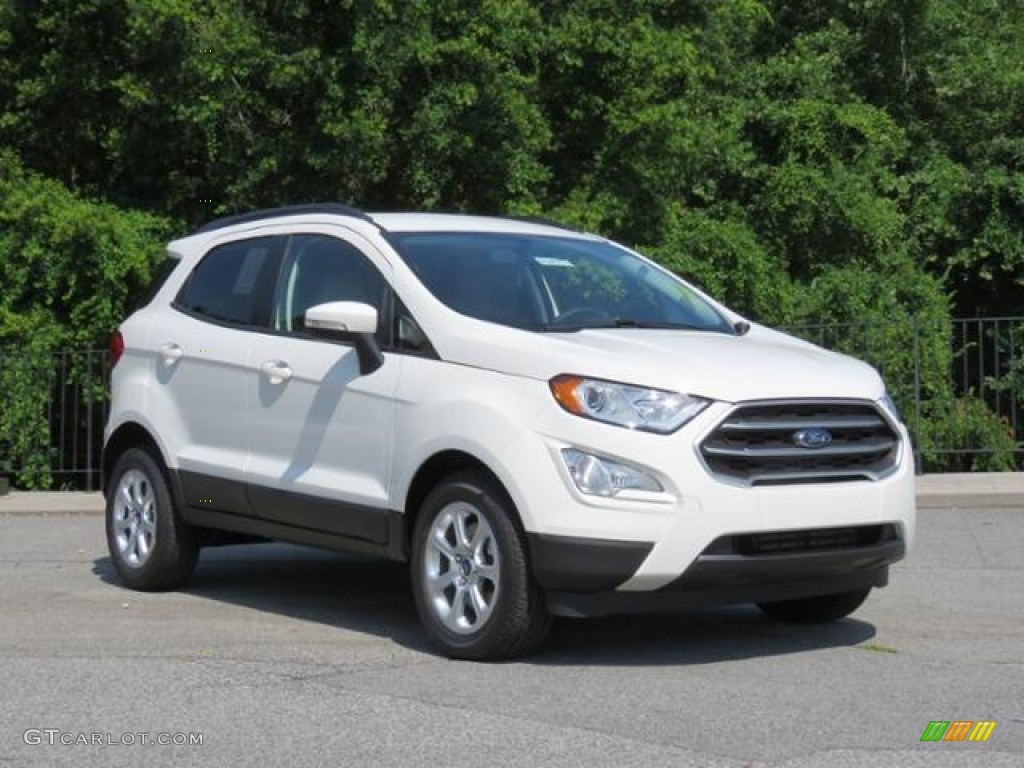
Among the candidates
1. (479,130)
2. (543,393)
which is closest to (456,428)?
(543,393)

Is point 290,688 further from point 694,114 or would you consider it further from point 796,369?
point 694,114

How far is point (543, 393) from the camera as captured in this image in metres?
6.83

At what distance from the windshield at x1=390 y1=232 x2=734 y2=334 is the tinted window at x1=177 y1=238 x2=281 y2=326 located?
37.4 inches

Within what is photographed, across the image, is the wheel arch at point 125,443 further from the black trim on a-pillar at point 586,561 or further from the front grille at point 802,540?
the front grille at point 802,540

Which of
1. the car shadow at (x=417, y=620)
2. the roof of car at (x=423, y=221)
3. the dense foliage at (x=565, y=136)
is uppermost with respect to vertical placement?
the dense foliage at (x=565, y=136)

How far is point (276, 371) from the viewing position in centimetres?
812

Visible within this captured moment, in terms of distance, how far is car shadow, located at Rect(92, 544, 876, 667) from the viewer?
7.38 meters

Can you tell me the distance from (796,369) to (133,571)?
3913 millimetres

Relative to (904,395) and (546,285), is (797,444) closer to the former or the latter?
(546,285)

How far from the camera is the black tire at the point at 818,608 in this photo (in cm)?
799

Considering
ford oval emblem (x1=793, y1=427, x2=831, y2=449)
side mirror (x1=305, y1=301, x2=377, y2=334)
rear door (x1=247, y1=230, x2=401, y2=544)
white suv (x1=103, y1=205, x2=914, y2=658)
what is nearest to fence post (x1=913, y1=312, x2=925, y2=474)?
white suv (x1=103, y1=205, x2=914, y2=658)

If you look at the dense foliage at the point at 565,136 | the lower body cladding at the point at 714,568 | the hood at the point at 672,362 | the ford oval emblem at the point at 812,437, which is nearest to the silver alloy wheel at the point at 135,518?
the hood at the point at 672,362

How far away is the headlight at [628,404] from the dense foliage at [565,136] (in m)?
9.45

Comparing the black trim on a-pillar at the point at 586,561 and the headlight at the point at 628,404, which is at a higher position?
the headlight at the point at 628,404
